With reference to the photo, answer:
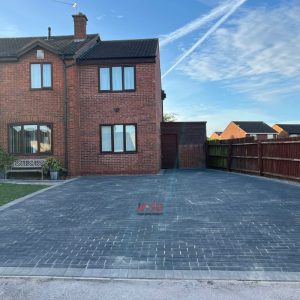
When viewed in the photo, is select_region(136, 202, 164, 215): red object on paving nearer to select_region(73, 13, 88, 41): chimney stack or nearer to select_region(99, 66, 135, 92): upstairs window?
select_region(99, 66, 135, 92): upstairs window

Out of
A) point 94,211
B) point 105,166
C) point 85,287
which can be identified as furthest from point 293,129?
point 85,287

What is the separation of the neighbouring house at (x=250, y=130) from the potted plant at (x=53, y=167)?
125 feet

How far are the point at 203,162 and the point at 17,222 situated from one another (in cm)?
1731

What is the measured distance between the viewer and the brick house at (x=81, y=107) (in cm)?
1647

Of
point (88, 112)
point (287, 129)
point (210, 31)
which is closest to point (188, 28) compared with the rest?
point (210, 31)

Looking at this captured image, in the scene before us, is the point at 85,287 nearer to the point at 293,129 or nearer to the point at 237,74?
the point at 237,74

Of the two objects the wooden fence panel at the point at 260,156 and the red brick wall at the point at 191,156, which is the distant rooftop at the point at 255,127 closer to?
the red brick wall at the point at 191,156

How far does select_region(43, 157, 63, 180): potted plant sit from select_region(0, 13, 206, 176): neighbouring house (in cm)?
43

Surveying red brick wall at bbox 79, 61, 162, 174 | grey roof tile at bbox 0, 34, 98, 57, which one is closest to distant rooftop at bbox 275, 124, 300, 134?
grey roof tile at bbox 0, 34, 98, 57

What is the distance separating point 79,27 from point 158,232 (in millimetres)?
16034

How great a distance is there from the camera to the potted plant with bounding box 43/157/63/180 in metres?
15.9

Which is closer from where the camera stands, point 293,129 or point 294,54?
point 294,54

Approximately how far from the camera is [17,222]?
24.0 ft

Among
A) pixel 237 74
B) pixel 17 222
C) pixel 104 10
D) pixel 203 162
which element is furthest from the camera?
pixel 237 74
